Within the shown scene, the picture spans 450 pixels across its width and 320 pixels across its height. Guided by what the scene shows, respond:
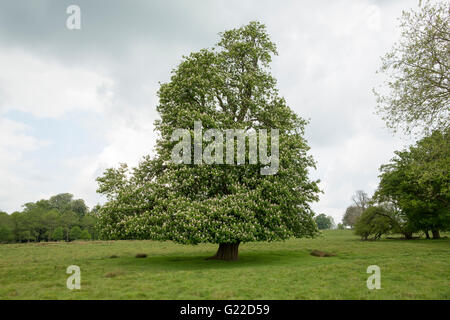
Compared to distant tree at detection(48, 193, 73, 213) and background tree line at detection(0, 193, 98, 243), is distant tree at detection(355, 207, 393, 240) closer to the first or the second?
background tree line at detection(0, 193, 98, 243)

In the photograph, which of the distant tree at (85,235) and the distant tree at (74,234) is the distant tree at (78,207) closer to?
the distant tree at (74,234)

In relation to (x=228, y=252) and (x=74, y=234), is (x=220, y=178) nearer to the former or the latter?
(x=228, y=252)

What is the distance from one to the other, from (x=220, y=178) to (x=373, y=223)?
49736 mm

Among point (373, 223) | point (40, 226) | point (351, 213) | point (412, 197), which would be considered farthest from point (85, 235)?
point (351, 213)

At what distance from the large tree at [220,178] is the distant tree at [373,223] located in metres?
42.0

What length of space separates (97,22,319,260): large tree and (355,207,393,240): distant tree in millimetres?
42003

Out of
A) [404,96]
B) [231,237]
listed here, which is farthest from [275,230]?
[404,96]

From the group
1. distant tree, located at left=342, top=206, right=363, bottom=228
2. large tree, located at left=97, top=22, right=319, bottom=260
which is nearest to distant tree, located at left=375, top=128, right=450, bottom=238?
large tree, located at left=97, top=22, right=319, bottom=260

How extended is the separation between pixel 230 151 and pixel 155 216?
22.7 feet

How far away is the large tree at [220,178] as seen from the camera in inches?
813

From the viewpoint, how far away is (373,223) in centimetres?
6125

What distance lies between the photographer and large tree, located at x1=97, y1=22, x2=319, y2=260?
67.7ft
